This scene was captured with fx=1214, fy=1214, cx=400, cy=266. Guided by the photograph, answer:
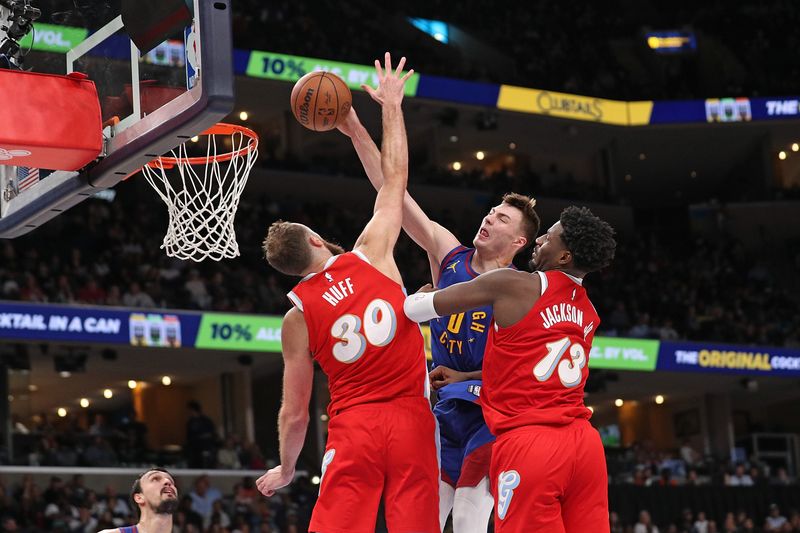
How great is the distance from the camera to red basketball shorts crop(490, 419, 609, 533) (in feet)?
15.8

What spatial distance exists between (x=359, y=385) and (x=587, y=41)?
25264 millimetres

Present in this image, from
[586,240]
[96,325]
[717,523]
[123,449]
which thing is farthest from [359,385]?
[717,523]

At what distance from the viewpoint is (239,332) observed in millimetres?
18078

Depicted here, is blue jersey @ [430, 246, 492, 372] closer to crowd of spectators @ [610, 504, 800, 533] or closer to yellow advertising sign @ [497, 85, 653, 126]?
crowd of spectators @ [610, 504, 800, 533]

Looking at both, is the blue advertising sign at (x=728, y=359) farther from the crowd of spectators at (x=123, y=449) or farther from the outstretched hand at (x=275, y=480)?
the outstretched hand at (x=275, y=480)

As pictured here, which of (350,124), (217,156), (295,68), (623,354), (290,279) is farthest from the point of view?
(295,68)

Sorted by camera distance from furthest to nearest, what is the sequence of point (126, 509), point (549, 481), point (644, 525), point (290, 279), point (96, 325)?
point (290, 279)
point (644, 525)
point (96, 325)
point (126, 509)
point (549, 481)

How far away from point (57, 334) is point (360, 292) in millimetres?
12346

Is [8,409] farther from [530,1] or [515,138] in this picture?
[530,1]

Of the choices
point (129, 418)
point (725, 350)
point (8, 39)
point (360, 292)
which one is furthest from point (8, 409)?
point (360, 292)

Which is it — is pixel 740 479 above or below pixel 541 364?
below

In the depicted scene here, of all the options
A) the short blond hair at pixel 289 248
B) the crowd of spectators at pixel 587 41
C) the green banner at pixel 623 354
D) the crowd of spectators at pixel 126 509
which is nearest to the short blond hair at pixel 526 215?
the short blond hair at pixel 289 248

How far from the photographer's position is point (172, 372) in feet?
73.0

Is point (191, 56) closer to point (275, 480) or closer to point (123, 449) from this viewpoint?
point (275, 480)
